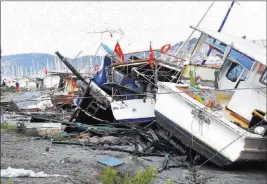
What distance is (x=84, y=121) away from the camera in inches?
531

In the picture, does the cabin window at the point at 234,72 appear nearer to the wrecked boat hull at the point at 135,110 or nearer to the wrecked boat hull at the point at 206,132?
the wrecked boat hull at the point at 206,132

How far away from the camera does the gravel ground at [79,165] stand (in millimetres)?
6125

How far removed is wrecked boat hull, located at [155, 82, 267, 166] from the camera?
7.16 metres

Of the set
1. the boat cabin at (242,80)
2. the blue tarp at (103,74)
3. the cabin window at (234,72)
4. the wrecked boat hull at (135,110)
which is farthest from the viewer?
the blue tarp at (103,74)

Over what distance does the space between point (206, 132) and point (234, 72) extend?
2000 mm

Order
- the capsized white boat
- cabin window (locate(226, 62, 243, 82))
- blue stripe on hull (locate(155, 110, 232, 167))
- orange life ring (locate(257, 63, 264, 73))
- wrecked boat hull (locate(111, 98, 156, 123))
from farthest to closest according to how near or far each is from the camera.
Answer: wrecked boat hull (locate(111, 98, 156, 123)), cabin window (locate(226, 62, 243, 82)), orange life ring (locate(257, 63, 264, 73)), blue stripe on hull (locate(155, 110, 232, 167)), the capsized white boat

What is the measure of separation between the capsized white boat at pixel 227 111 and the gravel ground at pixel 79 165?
426 millimetres

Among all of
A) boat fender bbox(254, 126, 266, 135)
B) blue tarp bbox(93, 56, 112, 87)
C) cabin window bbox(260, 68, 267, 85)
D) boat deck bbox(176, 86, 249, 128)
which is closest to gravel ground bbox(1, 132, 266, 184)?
boat fender bbox(254, 126, 266, 135)

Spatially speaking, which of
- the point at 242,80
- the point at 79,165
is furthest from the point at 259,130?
the point at 79,165

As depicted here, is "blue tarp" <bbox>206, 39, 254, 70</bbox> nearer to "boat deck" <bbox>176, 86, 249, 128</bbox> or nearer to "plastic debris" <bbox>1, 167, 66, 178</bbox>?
"boat deck" <bbox>176, 86, 249, 128</bbox>

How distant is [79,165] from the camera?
6.94m

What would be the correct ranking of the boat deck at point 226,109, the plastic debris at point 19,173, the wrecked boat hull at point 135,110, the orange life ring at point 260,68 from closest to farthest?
the plastic debris at point 19,173
the boat deck at point 226,109
the orange life ring at point 260,68
the wrecked boat hull at point 135,110

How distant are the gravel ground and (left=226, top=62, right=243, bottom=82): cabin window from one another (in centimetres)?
228

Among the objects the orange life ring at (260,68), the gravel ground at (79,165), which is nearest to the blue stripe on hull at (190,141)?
the gravel ground at (79,165)
